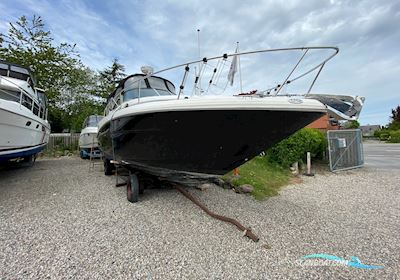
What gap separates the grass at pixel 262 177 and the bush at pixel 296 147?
0.30 meters

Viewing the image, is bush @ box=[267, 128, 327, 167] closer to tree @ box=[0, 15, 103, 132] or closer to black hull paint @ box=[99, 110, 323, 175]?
black hull paint @ box=[99, 110, 323, 175]

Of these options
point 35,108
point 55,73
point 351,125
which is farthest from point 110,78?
point 351,125

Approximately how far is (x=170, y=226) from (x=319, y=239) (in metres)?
1.90

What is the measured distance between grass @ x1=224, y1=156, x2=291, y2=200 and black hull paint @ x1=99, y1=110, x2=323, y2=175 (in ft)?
5.74

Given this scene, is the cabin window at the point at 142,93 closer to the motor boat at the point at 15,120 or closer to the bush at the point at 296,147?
the motor boat at the point at 15,120

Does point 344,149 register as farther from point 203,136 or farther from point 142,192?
point 142,192

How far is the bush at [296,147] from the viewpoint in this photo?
7070 millimetres

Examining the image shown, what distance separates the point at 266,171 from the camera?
6.56 metres

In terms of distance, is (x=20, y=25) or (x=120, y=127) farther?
(x=20, y=25)

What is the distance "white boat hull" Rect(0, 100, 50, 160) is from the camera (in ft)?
13.4

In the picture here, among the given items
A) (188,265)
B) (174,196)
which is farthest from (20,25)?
(188,265)

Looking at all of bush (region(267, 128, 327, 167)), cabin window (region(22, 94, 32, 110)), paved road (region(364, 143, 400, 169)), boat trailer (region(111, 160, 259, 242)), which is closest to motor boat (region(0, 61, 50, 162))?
cabin window (region(22, 94, 32, 110))

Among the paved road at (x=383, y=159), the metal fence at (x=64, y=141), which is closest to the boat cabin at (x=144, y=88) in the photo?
the paved road at (x=383, y=159)

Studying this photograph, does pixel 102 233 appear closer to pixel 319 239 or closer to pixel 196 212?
pixel 196 212
